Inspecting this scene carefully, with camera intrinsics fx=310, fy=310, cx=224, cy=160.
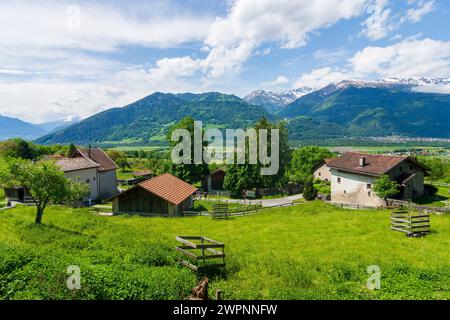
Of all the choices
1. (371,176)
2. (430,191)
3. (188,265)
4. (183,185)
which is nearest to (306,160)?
(430,191)

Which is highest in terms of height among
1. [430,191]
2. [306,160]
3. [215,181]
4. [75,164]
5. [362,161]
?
[362,161]

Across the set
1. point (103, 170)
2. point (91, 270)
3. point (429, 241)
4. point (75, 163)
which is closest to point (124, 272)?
point (91, 270)

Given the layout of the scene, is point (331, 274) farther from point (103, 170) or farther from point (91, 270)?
point (103, 170)

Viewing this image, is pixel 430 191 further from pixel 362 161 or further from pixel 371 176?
pixel 362 161

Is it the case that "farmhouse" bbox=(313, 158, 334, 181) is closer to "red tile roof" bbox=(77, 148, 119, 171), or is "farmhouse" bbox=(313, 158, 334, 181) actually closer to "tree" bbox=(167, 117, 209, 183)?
"tree" bbox=(167, 117, 209, 183)

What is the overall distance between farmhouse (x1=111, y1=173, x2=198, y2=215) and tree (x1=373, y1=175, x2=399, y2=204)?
28.1m

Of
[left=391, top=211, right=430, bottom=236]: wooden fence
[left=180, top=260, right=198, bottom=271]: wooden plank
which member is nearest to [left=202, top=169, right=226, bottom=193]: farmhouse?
[left=391, top=211, right=430, bottom=236]: wooden fence

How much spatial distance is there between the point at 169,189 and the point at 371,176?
3176cm

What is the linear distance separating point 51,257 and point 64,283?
4.21m

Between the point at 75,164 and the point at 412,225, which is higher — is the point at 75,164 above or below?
above

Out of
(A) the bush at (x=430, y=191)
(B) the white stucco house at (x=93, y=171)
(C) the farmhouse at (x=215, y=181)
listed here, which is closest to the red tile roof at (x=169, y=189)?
(B) the white stucco house at (x=93, y=171)

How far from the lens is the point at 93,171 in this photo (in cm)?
6034

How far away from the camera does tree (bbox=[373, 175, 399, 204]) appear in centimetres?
4412
